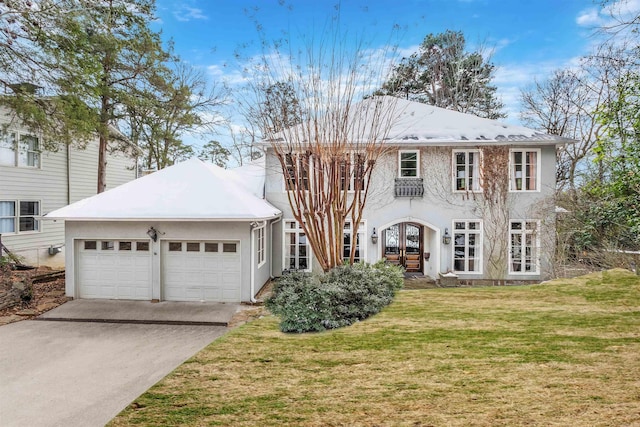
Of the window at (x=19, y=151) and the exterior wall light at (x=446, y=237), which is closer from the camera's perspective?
the exterior wall light at (x=446, y=237)

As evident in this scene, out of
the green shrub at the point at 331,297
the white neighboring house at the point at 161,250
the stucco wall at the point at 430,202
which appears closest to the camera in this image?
the green shrub at the point at 331,297

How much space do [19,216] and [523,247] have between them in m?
20.5

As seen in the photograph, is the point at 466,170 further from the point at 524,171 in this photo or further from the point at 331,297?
the point at 331,297

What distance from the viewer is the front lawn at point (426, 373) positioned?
12.8 feet

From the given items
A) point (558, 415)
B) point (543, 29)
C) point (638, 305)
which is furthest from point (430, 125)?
point (558, 415)

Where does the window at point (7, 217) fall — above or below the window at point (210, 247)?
above

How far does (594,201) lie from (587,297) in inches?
253

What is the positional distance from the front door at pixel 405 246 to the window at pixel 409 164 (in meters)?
2.78

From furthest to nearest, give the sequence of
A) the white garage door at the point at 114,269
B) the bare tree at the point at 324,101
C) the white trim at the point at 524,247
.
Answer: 1. the white trim at the point at 524,247
2. the white garage door at the point at 114,269
3. the bare tree at the point at 324,101

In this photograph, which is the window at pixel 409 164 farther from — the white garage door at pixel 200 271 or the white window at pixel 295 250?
the white garage door at pixel 200 271

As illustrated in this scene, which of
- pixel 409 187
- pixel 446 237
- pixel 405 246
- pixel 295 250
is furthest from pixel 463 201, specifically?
pixel 295 250

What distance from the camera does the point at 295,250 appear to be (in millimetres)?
13773

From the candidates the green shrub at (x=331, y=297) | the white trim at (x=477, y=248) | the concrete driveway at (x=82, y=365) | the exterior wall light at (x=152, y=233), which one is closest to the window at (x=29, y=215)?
the concrete driveway at (x=82, y=365)

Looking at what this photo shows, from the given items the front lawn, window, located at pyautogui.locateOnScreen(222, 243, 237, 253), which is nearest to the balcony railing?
the front lawn
